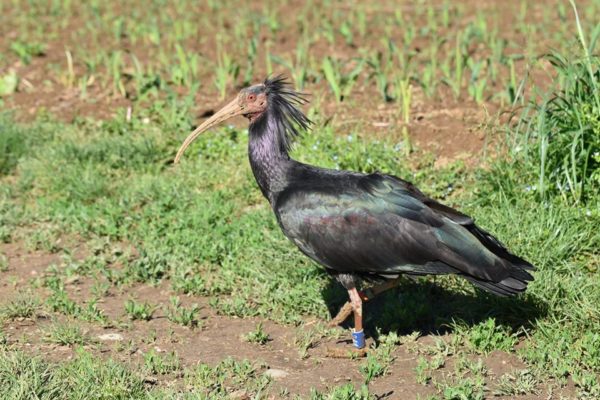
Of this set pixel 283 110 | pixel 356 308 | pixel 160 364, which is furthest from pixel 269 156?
pixel 160 364

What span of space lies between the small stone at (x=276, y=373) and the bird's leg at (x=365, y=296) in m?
0.76

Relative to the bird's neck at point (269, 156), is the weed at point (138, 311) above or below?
below

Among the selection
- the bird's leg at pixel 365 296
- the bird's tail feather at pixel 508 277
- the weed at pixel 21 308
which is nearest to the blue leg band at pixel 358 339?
the bird's leg at pixel 365 296

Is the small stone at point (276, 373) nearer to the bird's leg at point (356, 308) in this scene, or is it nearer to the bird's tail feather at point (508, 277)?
the bird's leg at point (356, 308)

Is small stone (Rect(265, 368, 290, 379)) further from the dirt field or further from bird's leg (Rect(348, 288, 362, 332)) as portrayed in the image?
bird's leg (Rect(348, 288, 362, 332))

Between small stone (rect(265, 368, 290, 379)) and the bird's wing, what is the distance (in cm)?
75

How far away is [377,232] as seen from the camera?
5.84 metres

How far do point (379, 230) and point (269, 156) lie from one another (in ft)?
3.18

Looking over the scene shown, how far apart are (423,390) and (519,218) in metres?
1.99

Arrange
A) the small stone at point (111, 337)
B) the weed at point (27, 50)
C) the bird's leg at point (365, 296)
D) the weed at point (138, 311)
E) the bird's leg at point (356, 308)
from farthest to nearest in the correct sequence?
1. the weed at point (27, 50)
2. the weed at point (138, 311)
3. the bird's leg at point (365, 296)
4. the small stone at point (111, 337)
5. the bird's leg at point (356, 308)

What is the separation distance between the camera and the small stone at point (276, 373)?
568cm

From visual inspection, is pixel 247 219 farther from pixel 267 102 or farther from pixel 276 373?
pixel 276 373

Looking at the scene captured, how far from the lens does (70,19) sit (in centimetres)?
1349

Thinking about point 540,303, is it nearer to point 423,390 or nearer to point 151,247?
point 423,390
